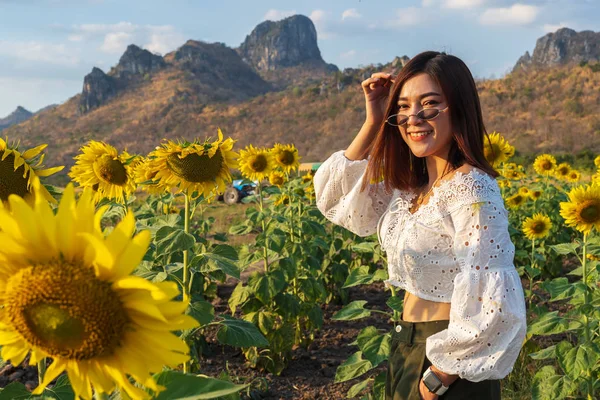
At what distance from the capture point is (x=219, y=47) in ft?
276

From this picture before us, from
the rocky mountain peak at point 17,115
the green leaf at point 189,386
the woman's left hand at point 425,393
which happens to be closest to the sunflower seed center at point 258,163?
the woman's left hand at point 425,393

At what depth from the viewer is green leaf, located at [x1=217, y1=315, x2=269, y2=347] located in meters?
2.11

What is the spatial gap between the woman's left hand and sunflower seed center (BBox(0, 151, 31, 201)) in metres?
1.19

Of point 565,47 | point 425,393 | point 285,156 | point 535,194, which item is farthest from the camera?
point 565,47

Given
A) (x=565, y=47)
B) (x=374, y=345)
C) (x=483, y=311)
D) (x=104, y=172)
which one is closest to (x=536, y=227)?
(x=374, y=345)

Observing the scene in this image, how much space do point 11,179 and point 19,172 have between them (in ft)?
0.08

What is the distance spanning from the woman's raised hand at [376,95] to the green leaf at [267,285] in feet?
6.25

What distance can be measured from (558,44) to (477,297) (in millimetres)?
71478

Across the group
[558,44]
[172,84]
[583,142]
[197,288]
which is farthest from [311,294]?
[558,44]

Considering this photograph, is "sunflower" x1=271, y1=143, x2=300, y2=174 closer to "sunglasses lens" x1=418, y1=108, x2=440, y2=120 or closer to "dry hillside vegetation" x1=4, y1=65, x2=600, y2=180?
"sunglasses lens" x1=418, y1=108, x2=440, y2=120

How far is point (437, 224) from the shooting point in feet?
5.83

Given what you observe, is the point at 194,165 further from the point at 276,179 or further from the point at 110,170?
the point at 276,179

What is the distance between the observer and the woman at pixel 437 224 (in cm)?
159

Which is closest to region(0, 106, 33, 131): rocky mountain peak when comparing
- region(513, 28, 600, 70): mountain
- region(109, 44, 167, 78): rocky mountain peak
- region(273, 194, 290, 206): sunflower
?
region(109, 44, 167, 78): rocky mountain peak
